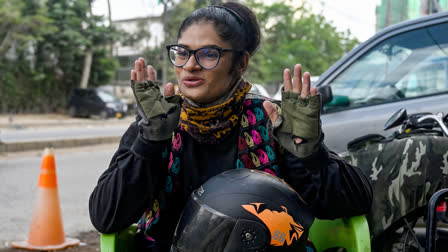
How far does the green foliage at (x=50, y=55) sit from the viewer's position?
25953 mm

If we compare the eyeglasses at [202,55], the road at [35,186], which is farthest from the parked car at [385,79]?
the road at [35,186]

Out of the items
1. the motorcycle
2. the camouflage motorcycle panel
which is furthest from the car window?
the camouflage motorcycle panel

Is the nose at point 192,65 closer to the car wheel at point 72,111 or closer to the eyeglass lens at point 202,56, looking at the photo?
the eyeglass lens at point 202,56

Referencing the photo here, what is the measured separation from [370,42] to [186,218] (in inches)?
98.7

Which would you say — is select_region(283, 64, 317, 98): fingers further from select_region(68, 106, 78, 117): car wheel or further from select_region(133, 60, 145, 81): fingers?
select_region(68, 106, 78, 117): car wheel

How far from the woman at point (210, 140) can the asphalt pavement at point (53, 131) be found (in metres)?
9.99

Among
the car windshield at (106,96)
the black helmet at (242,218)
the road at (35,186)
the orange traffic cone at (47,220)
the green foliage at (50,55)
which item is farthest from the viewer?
the car windshield at (106,96)

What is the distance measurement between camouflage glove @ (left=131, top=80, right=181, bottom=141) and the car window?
223 cm

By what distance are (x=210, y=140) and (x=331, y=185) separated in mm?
488

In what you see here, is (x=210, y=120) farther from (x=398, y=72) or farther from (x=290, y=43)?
(x=290, y=43)

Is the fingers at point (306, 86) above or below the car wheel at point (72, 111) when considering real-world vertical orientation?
above

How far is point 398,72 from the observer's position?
3.76m

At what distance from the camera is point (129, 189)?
1.81 metres

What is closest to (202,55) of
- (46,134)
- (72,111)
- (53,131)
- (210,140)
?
(210,140)
